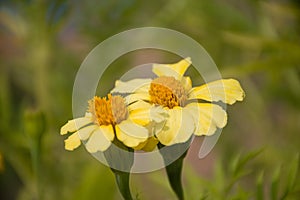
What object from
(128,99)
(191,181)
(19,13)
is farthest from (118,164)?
(19,13)

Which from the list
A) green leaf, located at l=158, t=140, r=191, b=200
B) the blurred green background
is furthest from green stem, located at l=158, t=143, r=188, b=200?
the blurred green background

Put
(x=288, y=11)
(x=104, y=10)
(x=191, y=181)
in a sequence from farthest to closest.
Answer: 1. (x=104, y=10)
2. (x=288, y=11)
3. (x=191, y=181)

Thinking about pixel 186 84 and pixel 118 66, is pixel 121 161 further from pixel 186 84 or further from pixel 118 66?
pixel 118 66

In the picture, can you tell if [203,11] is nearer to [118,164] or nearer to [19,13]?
[19,13]

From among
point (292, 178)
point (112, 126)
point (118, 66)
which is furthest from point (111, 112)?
point (118, 66)

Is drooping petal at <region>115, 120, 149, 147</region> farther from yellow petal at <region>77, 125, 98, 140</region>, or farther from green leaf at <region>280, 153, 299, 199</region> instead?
green leaf at <region>280, 153, 299, 199</region>

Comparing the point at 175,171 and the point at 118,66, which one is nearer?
the point at 175,171

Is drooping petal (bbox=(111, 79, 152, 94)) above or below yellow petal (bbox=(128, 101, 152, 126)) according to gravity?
above

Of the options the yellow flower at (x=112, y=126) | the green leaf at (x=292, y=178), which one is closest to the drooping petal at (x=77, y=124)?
the yellow flower at (x=112, y=126)
